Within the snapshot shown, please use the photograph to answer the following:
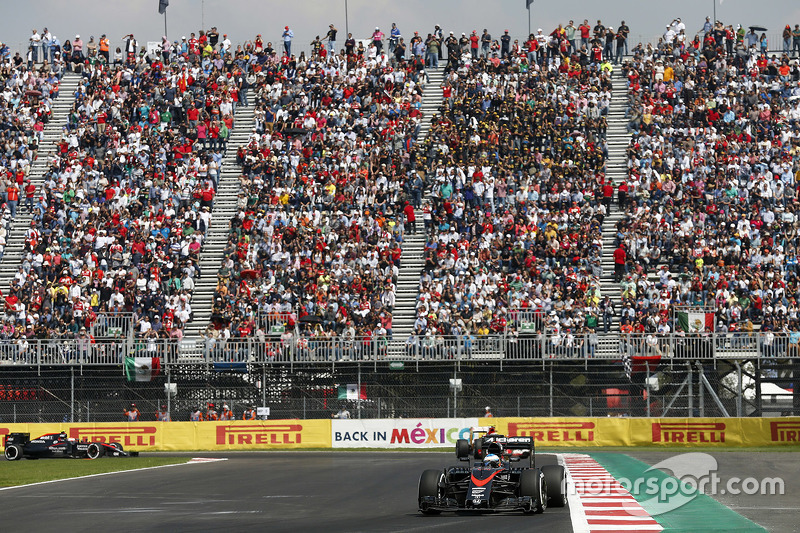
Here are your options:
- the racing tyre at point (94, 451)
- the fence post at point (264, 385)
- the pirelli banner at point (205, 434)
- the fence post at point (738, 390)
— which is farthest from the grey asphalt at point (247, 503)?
the fence post at point (738, 390)

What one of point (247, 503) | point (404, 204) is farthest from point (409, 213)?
point (247, 503)

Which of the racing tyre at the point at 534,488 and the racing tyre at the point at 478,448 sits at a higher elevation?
the racing tyre at the point at 478,448

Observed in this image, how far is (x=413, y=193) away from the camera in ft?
143

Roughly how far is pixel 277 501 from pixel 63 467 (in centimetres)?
1272

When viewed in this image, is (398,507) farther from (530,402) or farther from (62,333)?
(62,333)

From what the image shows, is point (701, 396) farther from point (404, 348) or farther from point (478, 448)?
point (478, 448)

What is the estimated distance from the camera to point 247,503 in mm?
18312

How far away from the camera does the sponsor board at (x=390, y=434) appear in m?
38.0

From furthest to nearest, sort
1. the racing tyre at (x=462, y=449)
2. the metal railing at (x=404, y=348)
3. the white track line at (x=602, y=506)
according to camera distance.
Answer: the metal railing at (x=404, y=348) < the racing tyre at (x=462, y=449) < the white track line at (x=602, y=506)

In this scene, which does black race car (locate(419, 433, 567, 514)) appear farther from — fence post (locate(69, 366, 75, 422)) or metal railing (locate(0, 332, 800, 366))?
fence post (locate(69, 366, 75, 422))

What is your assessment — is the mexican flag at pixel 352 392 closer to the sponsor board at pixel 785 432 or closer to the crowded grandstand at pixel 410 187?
the crowded grandstand at pixel 410 187

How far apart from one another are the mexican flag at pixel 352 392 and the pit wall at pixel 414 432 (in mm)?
753

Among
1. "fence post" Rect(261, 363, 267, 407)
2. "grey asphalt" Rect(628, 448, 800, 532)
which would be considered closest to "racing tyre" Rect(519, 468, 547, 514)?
"grey asphalt" Rect(628, 448, 800, 532)

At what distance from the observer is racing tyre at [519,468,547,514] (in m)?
15.9
